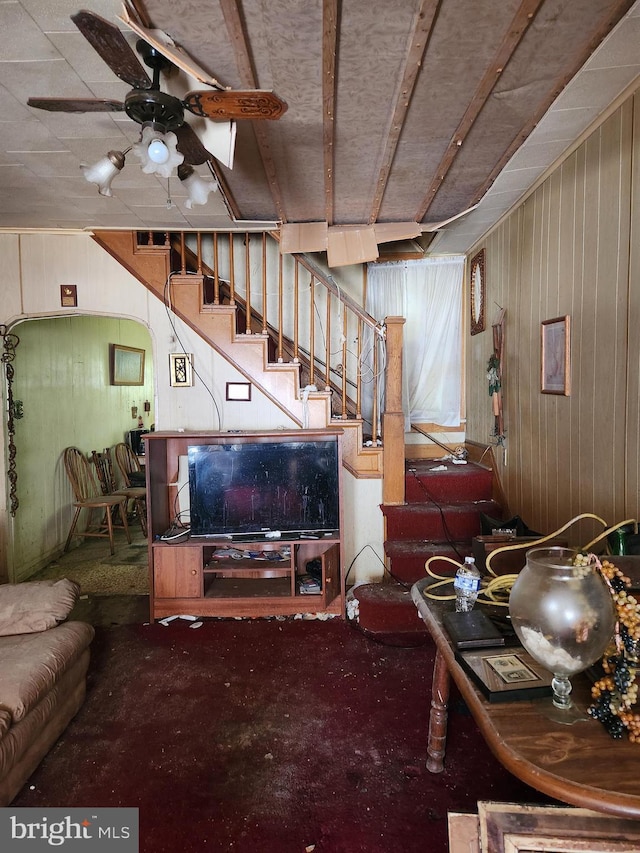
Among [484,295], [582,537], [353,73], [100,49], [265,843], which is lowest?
[265,843]

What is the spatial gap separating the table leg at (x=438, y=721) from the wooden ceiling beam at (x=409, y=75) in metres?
2.24

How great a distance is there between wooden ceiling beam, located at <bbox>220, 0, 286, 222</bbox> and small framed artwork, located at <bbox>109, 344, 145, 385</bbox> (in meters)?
3.78

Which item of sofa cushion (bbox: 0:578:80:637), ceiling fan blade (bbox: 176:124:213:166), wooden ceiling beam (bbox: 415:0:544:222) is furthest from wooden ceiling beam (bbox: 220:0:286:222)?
sofa cushion (bbox: 0:578:80:637)

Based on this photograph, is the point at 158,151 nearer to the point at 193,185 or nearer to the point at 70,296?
the point at 193,185

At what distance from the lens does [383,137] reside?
2344mm

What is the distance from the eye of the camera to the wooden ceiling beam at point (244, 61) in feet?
5.08

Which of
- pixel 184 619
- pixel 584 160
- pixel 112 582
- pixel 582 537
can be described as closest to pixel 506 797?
pixel 582 537

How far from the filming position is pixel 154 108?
1.78 metres

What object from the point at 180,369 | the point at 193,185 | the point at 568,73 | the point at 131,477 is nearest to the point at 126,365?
the point at 131,477

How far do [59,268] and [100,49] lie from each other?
2450 millimetres

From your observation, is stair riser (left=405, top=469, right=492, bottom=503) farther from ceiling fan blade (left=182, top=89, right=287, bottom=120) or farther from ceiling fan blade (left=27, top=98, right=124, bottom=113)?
ceiling fan blade (left=27, top=98, right=124, bottom=113)

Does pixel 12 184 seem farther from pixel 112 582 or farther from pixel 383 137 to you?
pixel 112 582

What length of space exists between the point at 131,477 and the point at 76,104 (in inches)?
167

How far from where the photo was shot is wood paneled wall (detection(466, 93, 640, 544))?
205 centimetres
